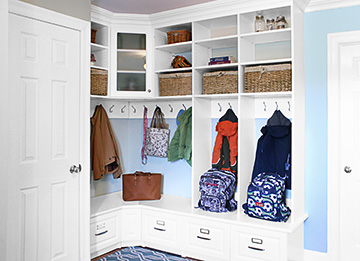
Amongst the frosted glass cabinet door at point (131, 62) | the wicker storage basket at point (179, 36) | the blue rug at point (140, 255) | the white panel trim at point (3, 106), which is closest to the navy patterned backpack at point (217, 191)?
the blue rug at point (140, 255)

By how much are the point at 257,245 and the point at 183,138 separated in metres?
1.38

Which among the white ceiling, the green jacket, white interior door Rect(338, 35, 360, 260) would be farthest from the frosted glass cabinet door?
white interior door Rect(338, 35, 360, 260)

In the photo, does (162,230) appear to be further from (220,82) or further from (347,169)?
(347,169)

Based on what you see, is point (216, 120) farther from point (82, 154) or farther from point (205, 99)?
point (82, 154)

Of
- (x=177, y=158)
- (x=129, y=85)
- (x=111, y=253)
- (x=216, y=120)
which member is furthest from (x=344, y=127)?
(x=111, y=253)

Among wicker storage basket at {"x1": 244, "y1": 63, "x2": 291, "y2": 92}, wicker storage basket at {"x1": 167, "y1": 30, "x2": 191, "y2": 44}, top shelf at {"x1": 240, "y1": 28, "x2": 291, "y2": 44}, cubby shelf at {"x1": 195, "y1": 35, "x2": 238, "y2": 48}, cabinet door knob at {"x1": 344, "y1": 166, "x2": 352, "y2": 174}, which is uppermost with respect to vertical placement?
wicker storage basket at {"x1": 167, "y1": 30, "x2": 191, "y2": 44}

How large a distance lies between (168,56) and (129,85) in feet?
1.90

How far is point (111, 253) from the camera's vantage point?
3.63 metres

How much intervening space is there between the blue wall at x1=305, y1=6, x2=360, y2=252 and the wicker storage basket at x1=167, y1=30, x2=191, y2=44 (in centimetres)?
116

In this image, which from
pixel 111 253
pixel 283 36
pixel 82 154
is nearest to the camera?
pixel 82 154

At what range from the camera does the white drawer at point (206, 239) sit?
3.28 m

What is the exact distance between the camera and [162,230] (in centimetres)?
366

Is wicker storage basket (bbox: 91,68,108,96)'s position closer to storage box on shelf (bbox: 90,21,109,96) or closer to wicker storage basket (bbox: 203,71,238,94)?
storage box on shelf (bbox: 90,21,109,96)

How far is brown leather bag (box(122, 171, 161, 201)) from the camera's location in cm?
391
